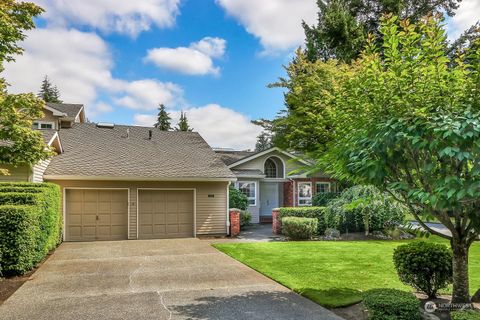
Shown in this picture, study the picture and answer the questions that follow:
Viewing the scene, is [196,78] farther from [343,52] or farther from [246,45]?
[343,52]

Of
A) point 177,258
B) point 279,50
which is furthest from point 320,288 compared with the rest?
point 279,50

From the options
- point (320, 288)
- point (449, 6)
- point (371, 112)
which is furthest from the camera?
point (449, 6)

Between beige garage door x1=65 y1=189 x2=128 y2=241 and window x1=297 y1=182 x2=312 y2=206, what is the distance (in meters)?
11.4

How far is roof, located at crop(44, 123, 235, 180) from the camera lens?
14594 mm

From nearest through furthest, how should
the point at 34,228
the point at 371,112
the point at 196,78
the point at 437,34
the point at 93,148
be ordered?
the point at 437,34 → the point at 371,112 → the point at 34,228 → the point at 93,148 → the point at 196,78

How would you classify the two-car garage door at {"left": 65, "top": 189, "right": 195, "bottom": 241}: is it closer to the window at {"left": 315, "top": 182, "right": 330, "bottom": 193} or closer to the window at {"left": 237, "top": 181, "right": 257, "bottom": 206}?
the window at {"left": 237, "top": 181, "right": 257, "bottom": 206}

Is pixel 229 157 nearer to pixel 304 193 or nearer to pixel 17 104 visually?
pixel 304 193

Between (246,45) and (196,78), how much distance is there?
17.7 ft

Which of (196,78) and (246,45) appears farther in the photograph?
(196,78)

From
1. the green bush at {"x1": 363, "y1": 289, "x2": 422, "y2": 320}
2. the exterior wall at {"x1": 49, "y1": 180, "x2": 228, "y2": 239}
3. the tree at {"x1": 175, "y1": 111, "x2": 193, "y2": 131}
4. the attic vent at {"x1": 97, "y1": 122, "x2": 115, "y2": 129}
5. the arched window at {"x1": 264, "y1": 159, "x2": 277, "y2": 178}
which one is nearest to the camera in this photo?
the green bush at {"x1": 363, "y1": 289, "x2": 422, "y2": 320}

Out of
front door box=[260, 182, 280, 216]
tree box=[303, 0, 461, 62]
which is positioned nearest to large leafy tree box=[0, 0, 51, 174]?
front door box=[260, 182, 280, 216]

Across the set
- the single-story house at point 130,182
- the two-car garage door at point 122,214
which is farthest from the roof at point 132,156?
the two-car garage door at point 122,214

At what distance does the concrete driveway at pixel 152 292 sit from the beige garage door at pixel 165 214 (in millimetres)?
4682

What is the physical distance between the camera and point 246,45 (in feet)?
50.9
